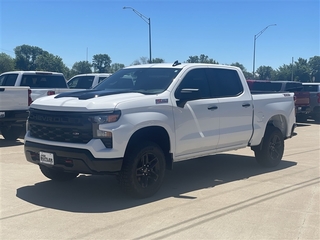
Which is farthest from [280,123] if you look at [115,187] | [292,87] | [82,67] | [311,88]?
[82,67]

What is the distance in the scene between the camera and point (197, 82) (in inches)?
283

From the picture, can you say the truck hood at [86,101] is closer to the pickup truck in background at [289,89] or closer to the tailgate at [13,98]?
the tailgate at [13,98]

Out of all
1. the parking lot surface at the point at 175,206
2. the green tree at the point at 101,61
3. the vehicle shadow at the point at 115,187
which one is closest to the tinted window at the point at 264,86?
the vehicle shadow at the point at 115,187

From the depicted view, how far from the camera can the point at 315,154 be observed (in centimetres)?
1071

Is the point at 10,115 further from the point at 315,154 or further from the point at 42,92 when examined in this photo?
the point at 315,154

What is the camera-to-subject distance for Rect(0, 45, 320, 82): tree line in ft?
244

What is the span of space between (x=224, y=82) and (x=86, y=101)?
293cm

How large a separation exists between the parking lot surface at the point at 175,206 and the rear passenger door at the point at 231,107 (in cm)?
74

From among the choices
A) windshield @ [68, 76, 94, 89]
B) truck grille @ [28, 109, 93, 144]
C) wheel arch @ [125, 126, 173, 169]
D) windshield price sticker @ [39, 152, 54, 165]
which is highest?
windshield @ [68, 76, 94, 89]

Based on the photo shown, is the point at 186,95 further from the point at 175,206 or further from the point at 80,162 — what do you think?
the point at 80,162

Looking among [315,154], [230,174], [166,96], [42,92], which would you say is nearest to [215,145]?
[230,174]

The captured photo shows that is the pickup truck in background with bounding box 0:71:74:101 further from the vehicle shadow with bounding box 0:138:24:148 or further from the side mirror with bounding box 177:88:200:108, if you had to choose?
the side mirror with bounding box 177:88:200:108

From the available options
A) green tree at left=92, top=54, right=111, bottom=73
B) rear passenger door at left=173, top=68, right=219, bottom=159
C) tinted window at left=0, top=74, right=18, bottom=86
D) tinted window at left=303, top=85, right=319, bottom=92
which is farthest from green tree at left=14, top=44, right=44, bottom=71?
rear passenger door at left=173, top=68, right=219, bottom=159

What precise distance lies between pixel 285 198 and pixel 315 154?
4803 mm
